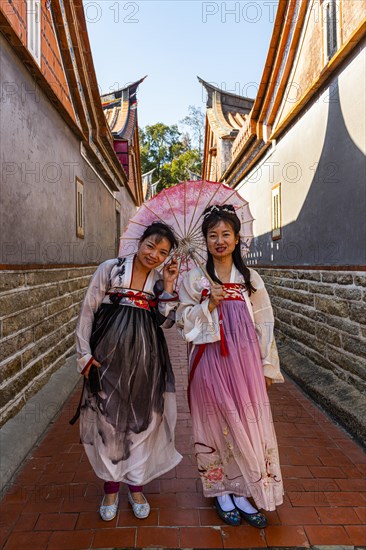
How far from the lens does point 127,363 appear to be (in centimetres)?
270

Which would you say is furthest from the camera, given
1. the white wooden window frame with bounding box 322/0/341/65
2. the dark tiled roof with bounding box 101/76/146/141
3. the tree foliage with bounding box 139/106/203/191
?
the tree foliage with bounding box 139/106/203/191

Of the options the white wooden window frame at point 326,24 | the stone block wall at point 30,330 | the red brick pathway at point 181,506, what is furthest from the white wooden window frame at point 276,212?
the red brick pathway at point 181,506

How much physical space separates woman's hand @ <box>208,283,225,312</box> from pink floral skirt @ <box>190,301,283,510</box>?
0.40 feet

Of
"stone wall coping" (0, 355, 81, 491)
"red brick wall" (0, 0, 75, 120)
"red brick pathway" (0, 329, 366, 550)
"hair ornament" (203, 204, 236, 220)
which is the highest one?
"red brick wall" (0, 0, 75, 120)

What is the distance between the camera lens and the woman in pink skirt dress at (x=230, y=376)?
260 cm

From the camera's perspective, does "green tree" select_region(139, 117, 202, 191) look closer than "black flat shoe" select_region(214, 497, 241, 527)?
No

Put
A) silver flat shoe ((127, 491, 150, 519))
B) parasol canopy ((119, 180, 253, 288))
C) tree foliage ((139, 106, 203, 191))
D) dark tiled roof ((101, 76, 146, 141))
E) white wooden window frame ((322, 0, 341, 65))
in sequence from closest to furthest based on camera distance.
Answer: silver flat shoe ((127, 491, 150, 519)), parasol canopy ((119, 180, 253, 288)), white wooden window frame ((322, 0, 341, 65)), dark tiled roof ((101, 76, 146, 141)), tree foliage ((139, 106, 203, 191))

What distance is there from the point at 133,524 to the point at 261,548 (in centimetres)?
79

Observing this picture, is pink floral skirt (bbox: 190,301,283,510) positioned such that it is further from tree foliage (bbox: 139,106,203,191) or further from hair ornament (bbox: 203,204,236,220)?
tree foliage (bbox: 139,106,203,191)

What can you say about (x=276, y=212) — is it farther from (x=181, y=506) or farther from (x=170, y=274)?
(x=181, y=506)

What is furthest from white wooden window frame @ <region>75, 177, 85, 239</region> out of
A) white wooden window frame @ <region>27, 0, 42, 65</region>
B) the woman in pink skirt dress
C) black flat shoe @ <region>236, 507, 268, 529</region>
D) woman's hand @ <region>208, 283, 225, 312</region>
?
black flat shoe @ <region>236, 507, 268, 529</region>

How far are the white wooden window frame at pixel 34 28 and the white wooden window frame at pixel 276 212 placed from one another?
4641 millimetres

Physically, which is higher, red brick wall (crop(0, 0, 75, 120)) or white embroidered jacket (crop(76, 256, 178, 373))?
red brick wall (crop(0, 0, 75, 120))

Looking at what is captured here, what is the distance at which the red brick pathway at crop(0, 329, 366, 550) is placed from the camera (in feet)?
8.13
